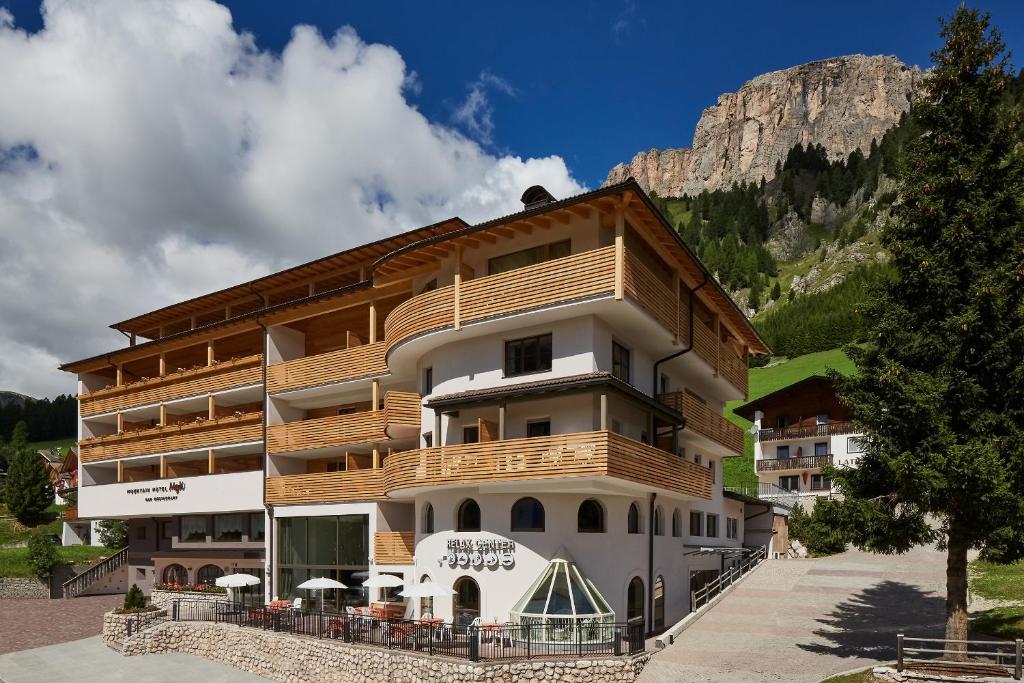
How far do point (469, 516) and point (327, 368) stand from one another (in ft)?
43.0

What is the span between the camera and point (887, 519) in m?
22.0

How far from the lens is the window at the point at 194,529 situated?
45000mm

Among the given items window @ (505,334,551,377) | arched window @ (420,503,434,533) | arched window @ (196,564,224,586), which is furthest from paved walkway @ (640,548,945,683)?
arched window @ (196,564,224,586)

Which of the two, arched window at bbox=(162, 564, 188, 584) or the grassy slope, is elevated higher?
the grassy slope

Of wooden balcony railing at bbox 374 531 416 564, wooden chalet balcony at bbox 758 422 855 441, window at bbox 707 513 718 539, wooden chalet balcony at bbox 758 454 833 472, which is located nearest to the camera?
wooden balcony railing at bbox 374 531 416 564

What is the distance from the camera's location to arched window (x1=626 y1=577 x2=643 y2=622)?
2794 centimetres

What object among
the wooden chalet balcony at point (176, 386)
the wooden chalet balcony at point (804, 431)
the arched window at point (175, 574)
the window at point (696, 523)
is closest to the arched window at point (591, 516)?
the window at point (696, 523)

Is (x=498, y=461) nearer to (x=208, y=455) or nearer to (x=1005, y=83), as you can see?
(x=1005, y=83)

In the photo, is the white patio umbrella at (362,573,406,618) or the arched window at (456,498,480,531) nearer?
the arched window at (456,498,480,531)

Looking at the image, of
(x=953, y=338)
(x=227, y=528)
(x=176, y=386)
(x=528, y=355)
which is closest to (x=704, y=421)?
(x=528, y=355)

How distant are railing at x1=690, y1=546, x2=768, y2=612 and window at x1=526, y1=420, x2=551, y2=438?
9556 millimetres

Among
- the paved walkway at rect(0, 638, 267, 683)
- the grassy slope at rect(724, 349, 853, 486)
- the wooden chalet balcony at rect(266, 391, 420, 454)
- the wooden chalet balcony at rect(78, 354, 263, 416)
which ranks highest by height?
the grassy slope at rect(724, 349, 853, 486)

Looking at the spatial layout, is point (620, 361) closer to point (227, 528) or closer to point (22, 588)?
point (227, 528)

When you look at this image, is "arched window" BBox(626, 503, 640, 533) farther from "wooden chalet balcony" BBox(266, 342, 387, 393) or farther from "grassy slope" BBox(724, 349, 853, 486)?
"grassy slope" BBox(724, 349, 853, 486)
